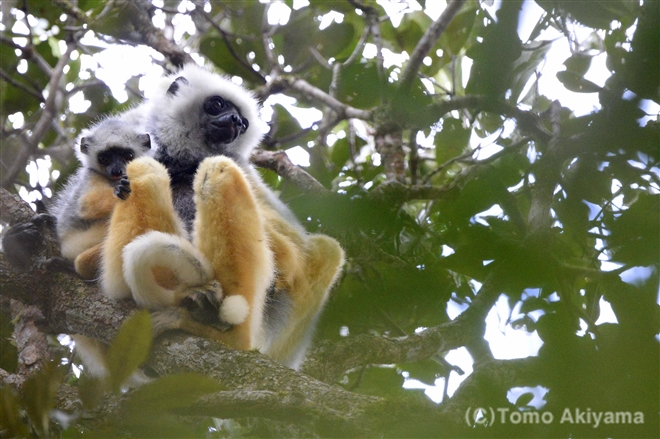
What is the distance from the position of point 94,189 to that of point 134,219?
1.11 meters

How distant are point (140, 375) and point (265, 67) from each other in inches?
145

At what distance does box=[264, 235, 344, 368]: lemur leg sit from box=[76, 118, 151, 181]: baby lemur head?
157 cm

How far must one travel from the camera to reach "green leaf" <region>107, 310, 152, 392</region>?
1822 millimetres

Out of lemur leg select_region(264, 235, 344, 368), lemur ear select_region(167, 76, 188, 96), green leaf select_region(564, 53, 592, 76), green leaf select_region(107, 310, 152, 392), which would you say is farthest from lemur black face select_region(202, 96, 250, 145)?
green leaf select_region(107, 310, 152, 392)

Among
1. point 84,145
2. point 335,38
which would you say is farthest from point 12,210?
point 335,38

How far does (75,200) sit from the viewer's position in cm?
447

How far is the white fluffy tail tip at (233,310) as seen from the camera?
11.2 ft

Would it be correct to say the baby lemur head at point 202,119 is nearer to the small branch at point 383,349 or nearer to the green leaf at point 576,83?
the small branch at point 383,349

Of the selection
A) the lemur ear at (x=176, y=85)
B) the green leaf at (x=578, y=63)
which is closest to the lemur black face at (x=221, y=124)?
the lemur ear at (x=176, y=85)

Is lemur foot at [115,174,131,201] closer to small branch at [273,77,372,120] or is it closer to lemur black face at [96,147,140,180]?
lemur black face at [96,147,140,180]

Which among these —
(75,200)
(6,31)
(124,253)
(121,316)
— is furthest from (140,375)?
(6,31)

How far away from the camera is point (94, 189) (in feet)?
14.5

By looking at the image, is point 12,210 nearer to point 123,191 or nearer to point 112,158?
point 112,158

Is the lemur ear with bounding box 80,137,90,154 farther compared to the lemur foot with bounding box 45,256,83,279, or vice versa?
the lemur ear with bounding box 80,137,90,154
